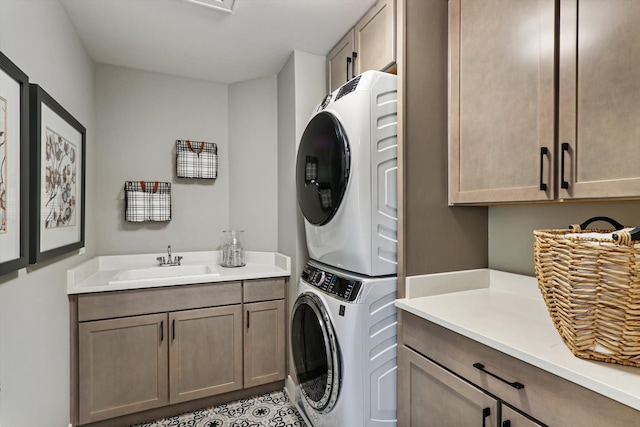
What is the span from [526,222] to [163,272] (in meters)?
2.33

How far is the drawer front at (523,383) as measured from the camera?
2.52 feet

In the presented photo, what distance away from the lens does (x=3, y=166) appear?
Answer: 110cm

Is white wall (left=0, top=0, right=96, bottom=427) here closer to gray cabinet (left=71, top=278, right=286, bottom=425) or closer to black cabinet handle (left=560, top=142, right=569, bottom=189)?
gray cabinet (left=71, top=278, right=286, bottom=425)

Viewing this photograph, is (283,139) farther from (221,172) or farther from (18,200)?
(18,200)

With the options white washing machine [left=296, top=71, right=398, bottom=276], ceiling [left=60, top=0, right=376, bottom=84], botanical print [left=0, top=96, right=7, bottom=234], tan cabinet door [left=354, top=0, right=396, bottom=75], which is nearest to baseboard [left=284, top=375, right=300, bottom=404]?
white washing machine [left=296, top=71, right=398, bottom=276]

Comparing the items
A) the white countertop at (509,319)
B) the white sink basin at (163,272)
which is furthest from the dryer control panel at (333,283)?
the white sink basin at (163,272)

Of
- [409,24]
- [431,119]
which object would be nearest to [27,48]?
[409,24]

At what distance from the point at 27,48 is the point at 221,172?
155 centimetres

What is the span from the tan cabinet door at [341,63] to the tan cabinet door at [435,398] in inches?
62.5

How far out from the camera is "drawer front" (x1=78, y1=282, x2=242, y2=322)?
1900 millimetres

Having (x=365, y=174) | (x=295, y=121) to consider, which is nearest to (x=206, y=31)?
(x=295, y=121)

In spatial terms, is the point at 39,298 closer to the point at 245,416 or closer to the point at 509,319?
the point at 245,416

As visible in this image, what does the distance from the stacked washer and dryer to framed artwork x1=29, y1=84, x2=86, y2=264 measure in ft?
4.06

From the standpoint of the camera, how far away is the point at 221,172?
2.80 m
